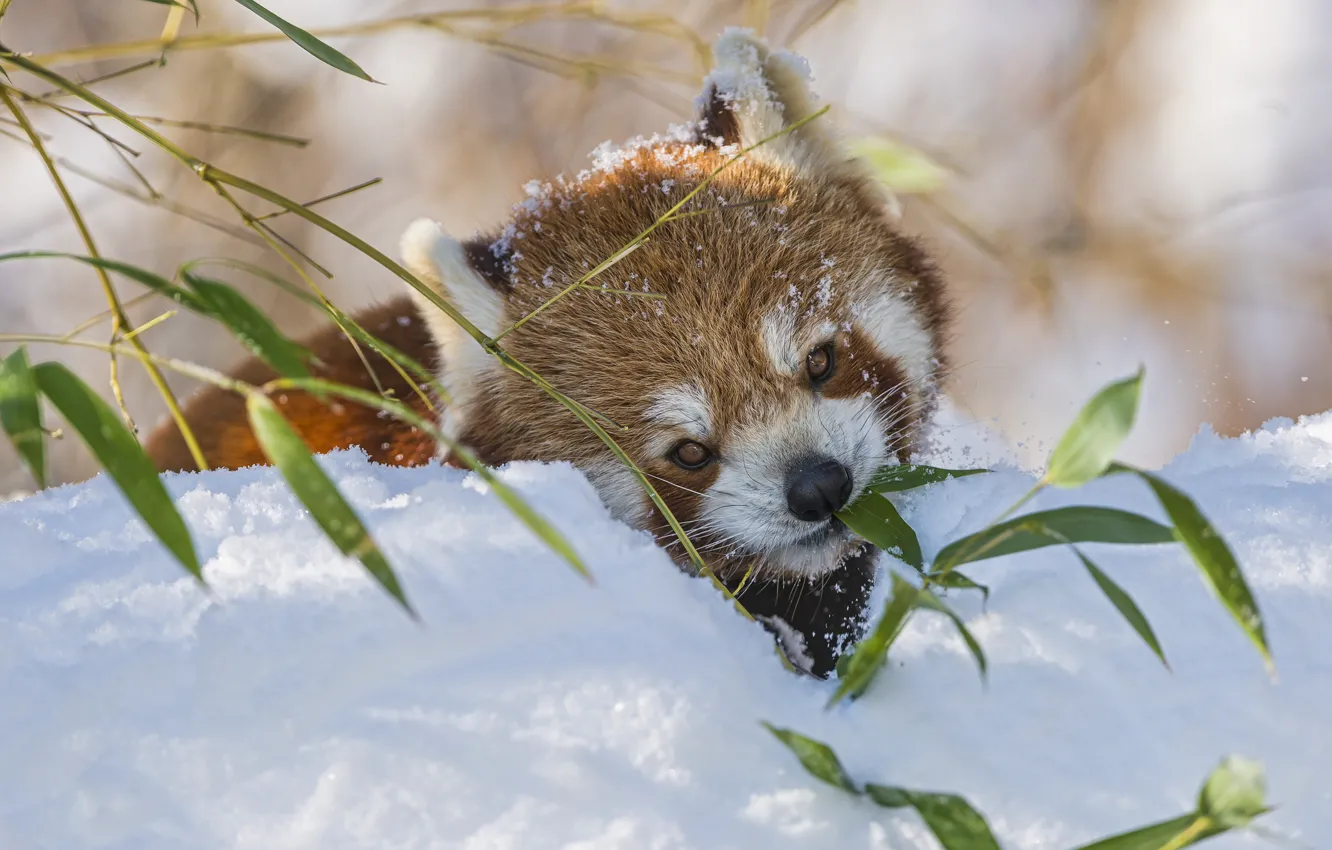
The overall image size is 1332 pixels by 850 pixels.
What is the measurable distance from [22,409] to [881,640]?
2.71 ft

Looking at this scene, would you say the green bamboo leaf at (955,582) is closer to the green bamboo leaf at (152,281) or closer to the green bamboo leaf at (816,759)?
the green bamboo leaf at (816,759)

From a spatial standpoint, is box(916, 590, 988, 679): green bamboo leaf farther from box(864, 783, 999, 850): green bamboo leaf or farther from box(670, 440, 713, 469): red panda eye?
box(670, 440, 713, 469): red panda eye

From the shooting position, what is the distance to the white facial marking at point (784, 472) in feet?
5.91

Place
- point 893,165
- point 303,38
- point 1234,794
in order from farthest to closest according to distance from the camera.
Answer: point 893,165, point 303,38, point 1234,794

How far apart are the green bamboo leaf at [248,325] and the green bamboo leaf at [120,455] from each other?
14cm

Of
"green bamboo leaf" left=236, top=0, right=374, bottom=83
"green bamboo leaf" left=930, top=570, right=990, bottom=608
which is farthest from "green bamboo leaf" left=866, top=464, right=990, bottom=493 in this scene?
"green bamboo leaf" left=236, top=0, right=374, bottom=83

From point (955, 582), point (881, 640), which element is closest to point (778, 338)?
point (955, 582)

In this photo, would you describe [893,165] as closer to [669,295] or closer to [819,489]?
[669,295]

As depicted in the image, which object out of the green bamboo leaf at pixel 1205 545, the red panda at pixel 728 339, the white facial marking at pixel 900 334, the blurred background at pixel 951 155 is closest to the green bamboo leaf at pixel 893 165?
the red panda at pixel 728 339

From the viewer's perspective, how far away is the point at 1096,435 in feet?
3.01

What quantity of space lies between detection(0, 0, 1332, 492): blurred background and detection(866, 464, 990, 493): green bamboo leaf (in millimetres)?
2665

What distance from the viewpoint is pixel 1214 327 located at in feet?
13.9

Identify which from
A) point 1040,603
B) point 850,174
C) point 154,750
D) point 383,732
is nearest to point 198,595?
point 154,750

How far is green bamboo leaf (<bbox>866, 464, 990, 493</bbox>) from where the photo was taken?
1.41m
